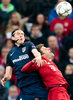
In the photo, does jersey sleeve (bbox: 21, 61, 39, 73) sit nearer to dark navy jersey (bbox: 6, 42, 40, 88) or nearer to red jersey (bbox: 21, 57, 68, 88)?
red jersey (bbox: 21, 57, 68, 88)

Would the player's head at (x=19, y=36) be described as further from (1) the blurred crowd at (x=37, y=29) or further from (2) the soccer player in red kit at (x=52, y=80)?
(1) the blurred crowd at (x=37, y=29)

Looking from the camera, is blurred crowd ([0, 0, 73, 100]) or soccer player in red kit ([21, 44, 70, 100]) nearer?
soccer player in red kit ([21, 44, 70, 100])

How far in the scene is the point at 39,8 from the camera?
12.2 metres

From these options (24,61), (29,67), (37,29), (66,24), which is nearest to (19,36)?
(24,61)

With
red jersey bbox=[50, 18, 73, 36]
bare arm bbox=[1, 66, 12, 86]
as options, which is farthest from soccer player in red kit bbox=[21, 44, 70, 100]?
red jersey bbox=[50, 18, 73, 36]

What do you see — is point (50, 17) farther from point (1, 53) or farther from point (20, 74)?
point (20, 74)

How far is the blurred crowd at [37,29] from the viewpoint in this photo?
32.4 feet

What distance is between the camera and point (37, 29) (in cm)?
1112

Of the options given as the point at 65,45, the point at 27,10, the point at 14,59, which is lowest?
the point at 65,45

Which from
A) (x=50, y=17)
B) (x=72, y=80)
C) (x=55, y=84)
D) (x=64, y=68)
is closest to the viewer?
(x=55, y=84)

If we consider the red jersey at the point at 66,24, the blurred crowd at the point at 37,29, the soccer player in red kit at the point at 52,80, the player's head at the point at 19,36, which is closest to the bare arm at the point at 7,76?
the soccer player in red kit at the point at 52,80

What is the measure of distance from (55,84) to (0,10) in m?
6.04

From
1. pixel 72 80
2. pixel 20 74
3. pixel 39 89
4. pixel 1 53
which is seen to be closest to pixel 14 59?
pixel 20 74

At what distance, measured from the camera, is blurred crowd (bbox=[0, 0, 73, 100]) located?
9883 millimetres
